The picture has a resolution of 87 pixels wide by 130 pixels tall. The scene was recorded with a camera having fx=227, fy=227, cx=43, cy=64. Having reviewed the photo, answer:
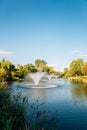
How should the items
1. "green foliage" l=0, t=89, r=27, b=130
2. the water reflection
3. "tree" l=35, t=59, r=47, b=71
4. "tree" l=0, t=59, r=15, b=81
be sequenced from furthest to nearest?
"tree" l=35, t=59, r=47, b=71 < "tree" l=0, t=59, r=15, b=81 < the water reflection < "green foliage" l=0, t=89, r=27, b=130

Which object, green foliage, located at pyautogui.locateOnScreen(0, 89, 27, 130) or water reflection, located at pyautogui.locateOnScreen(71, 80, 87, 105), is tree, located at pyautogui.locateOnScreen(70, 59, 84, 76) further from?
green foliage, located at pyautogui.locateOnScreen(0, 89, 27, 130)

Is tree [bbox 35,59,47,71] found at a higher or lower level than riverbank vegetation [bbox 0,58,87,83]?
higher

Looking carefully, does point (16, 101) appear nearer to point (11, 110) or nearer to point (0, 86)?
point (11, 110)

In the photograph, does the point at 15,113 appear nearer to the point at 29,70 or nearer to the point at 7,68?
the point at 7,68

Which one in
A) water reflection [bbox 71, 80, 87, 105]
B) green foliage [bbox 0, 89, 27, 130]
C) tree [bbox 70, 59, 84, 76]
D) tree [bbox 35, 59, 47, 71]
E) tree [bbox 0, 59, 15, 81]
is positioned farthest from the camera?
tree [bbox 35, 59, 47, 71]


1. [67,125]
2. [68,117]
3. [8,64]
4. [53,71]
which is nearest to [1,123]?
[67,125]

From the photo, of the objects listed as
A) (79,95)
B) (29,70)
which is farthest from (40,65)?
(79,95)

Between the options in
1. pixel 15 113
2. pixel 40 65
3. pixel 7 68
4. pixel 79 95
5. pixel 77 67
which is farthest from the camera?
pixel 40 65

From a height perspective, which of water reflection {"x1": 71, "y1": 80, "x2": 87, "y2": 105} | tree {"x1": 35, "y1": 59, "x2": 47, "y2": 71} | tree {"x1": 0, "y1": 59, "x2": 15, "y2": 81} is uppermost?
tree {"x1": 35, "y1": 59, "x2": 47, "y2": 71}

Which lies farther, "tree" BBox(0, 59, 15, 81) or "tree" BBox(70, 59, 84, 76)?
"tree" BBox(70, 59, 84, 76)

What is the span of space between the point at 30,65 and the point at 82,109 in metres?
77.9

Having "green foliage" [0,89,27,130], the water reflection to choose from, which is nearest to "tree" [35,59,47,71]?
the water reflection

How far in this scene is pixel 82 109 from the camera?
15648 mm

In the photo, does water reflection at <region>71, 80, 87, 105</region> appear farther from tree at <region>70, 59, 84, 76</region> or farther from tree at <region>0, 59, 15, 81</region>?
tree at <region>70, 59, 84, 76</region>
